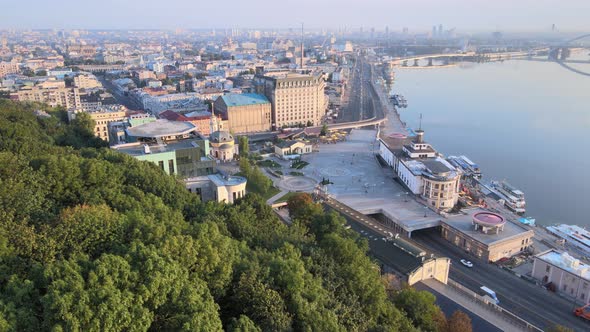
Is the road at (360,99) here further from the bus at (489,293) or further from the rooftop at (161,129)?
the bus at (489,293)

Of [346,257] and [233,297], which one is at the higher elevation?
[233,297]

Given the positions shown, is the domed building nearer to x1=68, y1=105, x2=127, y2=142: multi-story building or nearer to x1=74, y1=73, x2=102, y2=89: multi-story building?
x1=68, y1=105, x2=127, y2=142: multi-story building

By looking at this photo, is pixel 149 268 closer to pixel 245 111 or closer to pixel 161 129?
pixel 161 129

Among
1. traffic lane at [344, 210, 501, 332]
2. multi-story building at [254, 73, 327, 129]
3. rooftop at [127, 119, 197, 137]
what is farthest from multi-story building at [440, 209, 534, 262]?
multi-story building at [254, 73, 327, 129]

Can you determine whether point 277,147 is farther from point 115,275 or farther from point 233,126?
point 115,275

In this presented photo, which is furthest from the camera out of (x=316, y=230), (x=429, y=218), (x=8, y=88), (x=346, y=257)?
(x=8, y=88)

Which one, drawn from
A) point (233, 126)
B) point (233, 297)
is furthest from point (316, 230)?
point (233, 126)
